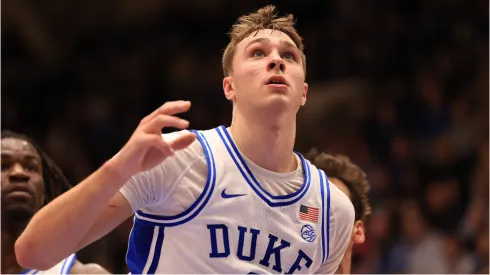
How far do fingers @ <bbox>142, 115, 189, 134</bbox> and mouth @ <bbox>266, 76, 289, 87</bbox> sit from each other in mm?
747

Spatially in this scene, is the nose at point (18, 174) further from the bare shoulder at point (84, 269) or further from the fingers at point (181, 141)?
the fingers at point (181, 141)

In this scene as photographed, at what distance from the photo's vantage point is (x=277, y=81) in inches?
149

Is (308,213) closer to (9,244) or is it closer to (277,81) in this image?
(277,81)

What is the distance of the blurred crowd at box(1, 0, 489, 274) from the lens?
25.5 ft

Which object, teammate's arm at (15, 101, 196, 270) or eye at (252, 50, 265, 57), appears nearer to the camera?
teammate's arm at (15, 101, 196, 270)

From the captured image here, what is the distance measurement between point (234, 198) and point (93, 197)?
0.70m

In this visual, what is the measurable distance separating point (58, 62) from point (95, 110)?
1.06 metres

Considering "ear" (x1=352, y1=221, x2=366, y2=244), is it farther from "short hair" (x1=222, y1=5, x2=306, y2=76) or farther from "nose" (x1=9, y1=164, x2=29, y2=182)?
"nose" (x1=9, y1=164, x2=29, y2=182)

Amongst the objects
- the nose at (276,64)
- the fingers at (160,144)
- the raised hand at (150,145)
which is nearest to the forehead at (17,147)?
the nose at (276,64)

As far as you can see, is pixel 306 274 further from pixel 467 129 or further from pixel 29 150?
pixel 467 129

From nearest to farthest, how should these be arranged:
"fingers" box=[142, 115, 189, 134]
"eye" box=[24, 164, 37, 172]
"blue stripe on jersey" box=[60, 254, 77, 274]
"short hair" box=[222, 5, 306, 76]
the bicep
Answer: "fingers" box=[142, 115, 189, 134] < the bicep < "short hair" box=[222, 5, 306, 76] < "blue stripe on jersey" box=[60, 254, 77, 274] < "eye" box=[24, 164, 37, 172]

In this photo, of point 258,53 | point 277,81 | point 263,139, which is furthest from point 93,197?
point 258,53

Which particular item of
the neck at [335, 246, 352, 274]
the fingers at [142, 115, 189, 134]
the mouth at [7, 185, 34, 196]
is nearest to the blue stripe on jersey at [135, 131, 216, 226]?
the fingers at [142, 115, 189, 134]

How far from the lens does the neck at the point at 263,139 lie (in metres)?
3.81
